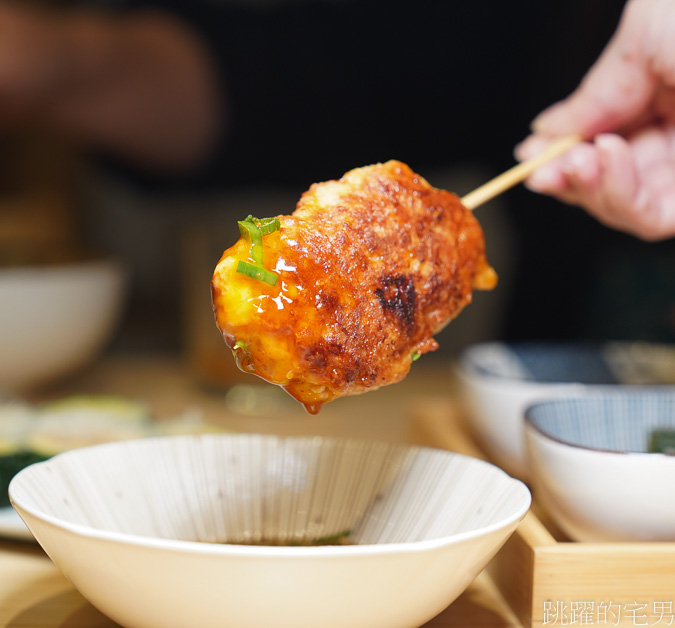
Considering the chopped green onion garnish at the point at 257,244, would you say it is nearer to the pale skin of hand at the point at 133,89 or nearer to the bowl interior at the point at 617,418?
the bowl interior at the point at 617,418

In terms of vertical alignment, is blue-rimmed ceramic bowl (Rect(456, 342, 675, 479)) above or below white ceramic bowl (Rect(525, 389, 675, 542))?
below

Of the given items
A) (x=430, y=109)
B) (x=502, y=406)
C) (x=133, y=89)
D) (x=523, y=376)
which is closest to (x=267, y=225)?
(x=502, y=406)

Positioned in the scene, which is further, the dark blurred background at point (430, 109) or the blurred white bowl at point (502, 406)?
the dark blurred background at point (430, 109)

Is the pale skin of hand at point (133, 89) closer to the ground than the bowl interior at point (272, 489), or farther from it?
farther from it

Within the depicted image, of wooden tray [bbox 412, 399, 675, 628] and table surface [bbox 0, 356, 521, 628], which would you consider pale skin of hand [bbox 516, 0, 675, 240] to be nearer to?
wooden tray [bbox 412, 399, 675, 628]

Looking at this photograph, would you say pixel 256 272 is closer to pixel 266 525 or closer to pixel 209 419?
pixel 266 525

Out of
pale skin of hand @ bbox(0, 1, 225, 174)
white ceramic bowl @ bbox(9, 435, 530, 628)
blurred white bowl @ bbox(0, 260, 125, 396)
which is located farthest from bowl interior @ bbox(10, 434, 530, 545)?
pale skin of hand @ bbox(0, 1, 225, 174)

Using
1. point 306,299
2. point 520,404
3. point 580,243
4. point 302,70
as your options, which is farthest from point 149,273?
point 306,299

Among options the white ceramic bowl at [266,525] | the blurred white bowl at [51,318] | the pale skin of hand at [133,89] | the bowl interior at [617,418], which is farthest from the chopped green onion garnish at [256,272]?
the pale skin of hand at [133,89]
